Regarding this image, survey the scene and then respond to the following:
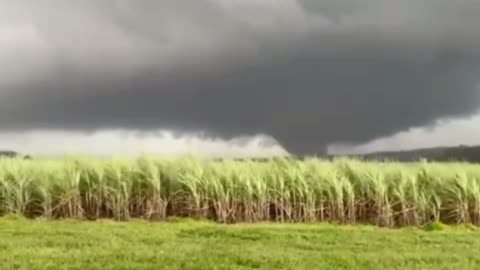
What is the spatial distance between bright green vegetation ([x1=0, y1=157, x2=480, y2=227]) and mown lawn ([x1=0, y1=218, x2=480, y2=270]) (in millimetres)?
3227

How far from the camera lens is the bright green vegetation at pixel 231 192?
1798 centimetres

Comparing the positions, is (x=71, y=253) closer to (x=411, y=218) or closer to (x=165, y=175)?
(x=165, y=175)

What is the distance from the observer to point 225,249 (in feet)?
36.8

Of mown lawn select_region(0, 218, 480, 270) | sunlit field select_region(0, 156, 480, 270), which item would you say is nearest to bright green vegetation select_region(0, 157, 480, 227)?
sunlit field select_region(0, 156, 480, 270)

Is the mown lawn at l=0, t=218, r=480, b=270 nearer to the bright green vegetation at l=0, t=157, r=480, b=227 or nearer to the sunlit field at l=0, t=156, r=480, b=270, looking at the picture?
the sunlit field at l=0, t=156, r=480, b=270

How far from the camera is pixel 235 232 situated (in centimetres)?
1349

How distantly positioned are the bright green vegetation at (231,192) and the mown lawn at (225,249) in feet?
10.6

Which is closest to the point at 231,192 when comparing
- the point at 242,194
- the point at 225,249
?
the point at 242,194

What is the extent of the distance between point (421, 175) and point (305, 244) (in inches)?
300

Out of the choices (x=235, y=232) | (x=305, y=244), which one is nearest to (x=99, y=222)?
(x=235, y=232)

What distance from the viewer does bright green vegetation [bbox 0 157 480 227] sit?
17984mm

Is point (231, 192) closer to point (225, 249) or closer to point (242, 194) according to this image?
point (242, 194)

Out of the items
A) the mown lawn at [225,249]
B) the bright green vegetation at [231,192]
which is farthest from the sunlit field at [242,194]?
the mown lawn at [225,249]

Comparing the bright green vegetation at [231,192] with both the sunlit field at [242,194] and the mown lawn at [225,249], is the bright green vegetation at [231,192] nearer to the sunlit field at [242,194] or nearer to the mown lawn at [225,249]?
the sunlit field at [242,194]
